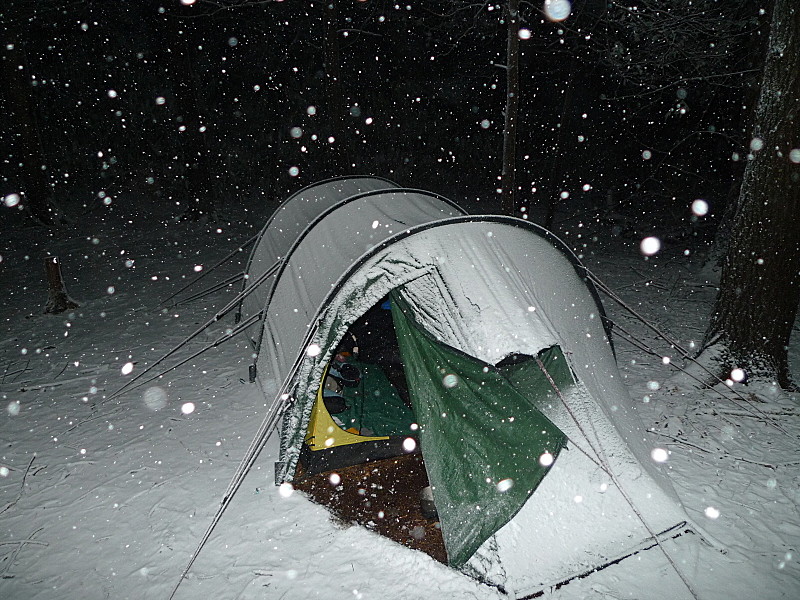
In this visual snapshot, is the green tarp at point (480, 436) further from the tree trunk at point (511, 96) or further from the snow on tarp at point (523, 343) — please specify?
the tree trunk at point (511, 96)

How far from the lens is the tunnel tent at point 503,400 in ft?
10.8

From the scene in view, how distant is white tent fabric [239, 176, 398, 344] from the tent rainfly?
1.77m

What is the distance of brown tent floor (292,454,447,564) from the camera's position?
3686 mm

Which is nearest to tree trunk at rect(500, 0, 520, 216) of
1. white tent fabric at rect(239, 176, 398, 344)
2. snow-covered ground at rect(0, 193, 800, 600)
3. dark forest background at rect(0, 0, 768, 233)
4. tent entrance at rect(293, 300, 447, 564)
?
white tent fabric at rect(239, 176, 398, 344)

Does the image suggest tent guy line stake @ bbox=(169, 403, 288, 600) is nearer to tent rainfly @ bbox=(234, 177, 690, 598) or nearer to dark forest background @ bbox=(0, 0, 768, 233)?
tent rainfly @ bbox=(234, 177, 690, 598)

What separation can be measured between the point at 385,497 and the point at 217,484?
1437 mm

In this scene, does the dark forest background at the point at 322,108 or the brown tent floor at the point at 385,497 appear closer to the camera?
the brown tent floor at the point at 385,497

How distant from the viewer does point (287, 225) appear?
6.35 m

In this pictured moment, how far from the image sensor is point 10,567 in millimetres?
3465

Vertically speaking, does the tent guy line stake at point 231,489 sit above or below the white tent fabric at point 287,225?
below

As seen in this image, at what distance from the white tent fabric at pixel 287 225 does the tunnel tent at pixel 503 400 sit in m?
1.95

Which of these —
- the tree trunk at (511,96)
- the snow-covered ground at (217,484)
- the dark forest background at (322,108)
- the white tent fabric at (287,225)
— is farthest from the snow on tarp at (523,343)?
the dark forest background at (322,108)

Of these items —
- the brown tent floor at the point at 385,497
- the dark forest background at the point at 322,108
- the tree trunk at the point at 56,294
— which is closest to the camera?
the brown tent floor at the point at 385,497

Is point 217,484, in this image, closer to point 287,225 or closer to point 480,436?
point 480,436
